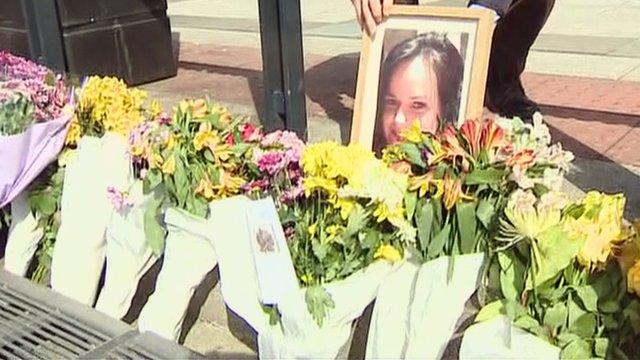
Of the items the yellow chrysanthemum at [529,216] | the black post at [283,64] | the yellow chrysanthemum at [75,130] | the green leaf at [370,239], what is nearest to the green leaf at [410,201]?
the green leaf at [370,239]

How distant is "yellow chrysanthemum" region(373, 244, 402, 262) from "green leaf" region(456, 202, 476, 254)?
0.18m

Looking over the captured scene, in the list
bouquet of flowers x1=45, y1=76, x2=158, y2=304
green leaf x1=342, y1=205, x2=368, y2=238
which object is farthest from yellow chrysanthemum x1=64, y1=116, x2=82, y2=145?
green leaf x1=342, y1=205, x2=368, y2=238

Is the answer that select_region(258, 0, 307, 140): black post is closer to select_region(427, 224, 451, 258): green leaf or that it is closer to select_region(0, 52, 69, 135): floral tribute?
select_region(0, 52, 69, 135): floral tribute

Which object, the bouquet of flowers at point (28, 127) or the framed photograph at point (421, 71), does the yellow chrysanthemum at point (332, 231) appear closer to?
the framed photograph at point (421, 71)

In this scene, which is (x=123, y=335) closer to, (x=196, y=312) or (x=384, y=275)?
(x=196, y=312)

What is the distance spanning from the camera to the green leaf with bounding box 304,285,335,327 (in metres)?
2.00

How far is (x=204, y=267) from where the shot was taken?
7.94 feet

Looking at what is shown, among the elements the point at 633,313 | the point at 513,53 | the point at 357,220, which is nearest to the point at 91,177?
the point at 357,220

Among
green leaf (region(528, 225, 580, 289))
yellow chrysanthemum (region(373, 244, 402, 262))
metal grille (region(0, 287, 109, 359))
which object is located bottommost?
metal grille (region(0, 287, 109, 359))

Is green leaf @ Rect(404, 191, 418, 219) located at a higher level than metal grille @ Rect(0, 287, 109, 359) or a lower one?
higher

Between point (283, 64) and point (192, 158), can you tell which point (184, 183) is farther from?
point (283, 64)

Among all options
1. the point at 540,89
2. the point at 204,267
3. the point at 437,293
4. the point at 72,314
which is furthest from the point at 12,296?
the point at 540,89

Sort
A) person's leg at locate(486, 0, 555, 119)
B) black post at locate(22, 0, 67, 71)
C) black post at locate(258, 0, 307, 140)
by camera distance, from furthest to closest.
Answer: black post at locate(22, 0, 67, 71) < person's leg at locate(486, 0, 555, 119) < black post at locate(258, 0, 307, 140)

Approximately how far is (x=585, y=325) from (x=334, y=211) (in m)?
0.69
